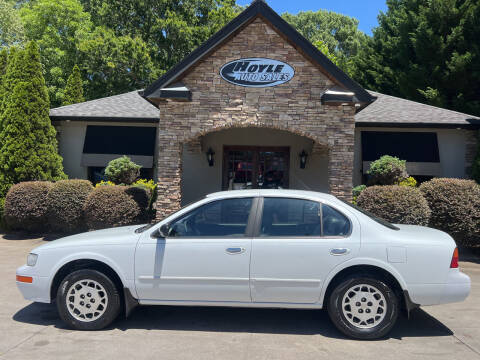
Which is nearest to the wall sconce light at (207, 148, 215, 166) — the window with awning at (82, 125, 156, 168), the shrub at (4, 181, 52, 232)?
the window with awning at (82, 125, 156, 168)

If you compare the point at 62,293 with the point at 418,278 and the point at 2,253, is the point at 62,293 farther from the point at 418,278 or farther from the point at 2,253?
the point at 2,253

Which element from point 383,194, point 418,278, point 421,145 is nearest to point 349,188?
point 383,194

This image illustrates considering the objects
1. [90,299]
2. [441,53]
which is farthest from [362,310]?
[441,53]

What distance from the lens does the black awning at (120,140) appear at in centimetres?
1338

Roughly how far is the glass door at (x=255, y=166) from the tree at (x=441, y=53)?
9.11 m

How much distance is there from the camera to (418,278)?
4.49 metres

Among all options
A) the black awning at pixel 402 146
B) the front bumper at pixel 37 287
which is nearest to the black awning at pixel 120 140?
the black awning at pixel 402 146

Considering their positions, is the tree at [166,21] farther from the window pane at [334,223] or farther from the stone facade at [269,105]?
the window pane at [334,223]

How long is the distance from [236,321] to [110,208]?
5719mm

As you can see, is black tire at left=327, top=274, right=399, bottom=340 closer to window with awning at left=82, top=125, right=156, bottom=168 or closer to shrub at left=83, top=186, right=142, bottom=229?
shrub at left=83, top=186, right=142, bottom=229

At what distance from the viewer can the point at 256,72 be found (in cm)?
973

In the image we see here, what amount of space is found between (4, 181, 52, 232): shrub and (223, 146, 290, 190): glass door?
5496mm

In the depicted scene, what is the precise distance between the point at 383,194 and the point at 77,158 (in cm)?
995

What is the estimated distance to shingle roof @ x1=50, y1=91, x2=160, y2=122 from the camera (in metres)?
13.3
